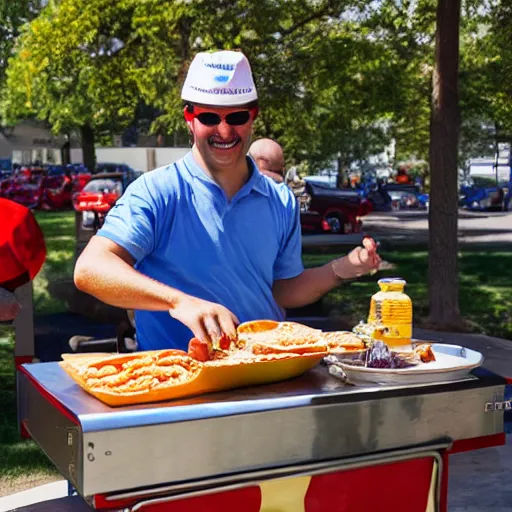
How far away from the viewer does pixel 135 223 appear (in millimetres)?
2557

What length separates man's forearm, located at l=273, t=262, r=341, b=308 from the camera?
2943 mm

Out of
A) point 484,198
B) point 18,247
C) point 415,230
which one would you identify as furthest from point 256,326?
point 484,198

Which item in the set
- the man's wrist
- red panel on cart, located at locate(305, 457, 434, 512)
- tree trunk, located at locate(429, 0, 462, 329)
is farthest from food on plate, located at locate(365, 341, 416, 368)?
tree trunk, located at locate(429, 0, 462, 329)

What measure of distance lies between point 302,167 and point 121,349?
35963mm

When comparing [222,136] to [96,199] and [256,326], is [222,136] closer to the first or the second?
[256,326]

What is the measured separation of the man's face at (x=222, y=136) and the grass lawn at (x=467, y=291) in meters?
8.52

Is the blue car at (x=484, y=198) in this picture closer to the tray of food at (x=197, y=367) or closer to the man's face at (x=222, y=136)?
the man's face at (x=222, y=136)

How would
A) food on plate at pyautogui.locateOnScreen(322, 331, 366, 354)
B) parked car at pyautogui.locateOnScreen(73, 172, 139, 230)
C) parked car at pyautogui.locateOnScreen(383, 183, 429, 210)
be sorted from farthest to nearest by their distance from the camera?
parked car at pyautogui.locateOnScreen(383, 183, 429, 210)
parked car at pyautogui.locateOnScreen(73, 172, 139, 230)
food on plate at pyautogui.locateOnScreen(322, 331, 366, 354)

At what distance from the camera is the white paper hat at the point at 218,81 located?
2.59 m

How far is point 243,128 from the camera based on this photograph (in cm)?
265

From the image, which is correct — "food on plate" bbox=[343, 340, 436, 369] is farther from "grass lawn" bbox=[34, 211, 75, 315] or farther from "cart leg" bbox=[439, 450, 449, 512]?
"grass lawn" bbox=[34, 211, 75, 315]

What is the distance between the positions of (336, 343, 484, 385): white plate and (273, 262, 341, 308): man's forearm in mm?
472

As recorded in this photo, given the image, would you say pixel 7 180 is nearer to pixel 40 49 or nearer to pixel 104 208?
pixel 104 208

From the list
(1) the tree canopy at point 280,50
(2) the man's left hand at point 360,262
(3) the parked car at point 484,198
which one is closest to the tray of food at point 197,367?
(2) the man's left hand at point 360,262
